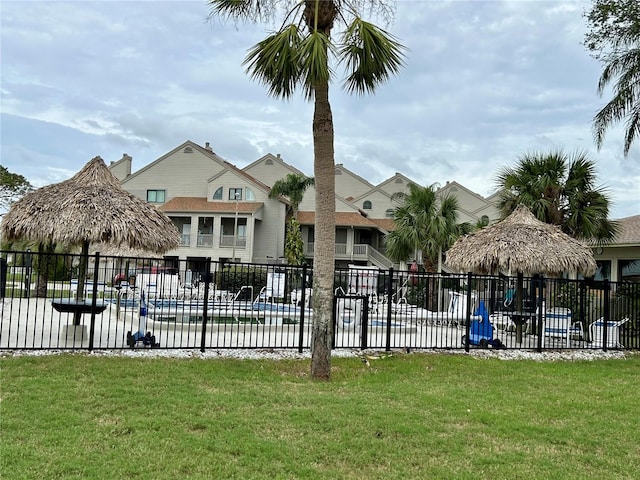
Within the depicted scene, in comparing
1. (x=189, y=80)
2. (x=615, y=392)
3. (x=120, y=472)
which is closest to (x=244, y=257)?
(x=189, y=80)

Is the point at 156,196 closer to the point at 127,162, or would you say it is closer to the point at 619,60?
the point at 127,162

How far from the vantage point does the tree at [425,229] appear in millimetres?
Answer: 22609

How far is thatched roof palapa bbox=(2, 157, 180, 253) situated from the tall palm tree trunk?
423 centimetres

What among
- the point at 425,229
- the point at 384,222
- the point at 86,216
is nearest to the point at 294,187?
the point at 384,222

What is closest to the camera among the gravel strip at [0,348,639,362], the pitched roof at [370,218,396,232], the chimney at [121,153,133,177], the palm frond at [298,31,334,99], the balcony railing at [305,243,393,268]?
the palm frond at [298,31,334,99]

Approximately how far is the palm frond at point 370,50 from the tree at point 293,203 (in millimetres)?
25417

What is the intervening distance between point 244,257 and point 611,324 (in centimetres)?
2727

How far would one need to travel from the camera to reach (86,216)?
10.0 meters

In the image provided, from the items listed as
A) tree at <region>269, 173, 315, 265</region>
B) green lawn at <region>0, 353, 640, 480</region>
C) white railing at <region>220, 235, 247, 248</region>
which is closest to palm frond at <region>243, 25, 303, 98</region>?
green lawn at <region>0, 353, 640, 480</region>

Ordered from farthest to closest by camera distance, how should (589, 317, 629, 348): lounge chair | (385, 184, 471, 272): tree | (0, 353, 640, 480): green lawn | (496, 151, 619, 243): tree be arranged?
(385, 184, 471, 272): tree, (496, 151, 619, 243): tree, (589, 317, 629, 348): lounge chair, (0, 353, 640, 480): green lawn

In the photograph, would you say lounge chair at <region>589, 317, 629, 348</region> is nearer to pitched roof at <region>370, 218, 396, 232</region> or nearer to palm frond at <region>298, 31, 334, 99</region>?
palm frond at <region>298, 31, 334, 99</region>

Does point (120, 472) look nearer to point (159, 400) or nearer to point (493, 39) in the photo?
point (159, 400)

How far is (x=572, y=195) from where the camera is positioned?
16.6 meters

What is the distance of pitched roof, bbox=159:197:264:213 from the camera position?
36.4m
